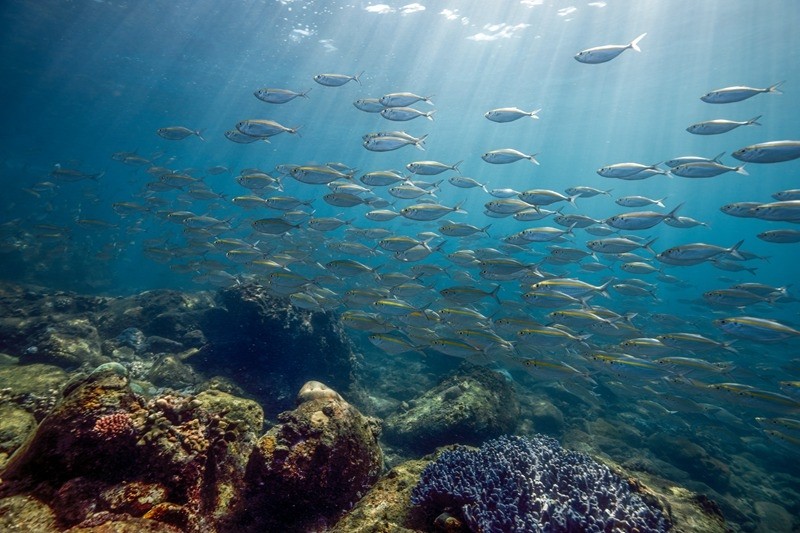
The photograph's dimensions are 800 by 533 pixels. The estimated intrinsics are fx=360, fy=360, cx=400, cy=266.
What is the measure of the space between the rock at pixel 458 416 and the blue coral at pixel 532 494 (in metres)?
3.28

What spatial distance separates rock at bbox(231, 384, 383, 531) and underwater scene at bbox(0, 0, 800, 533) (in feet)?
0.07

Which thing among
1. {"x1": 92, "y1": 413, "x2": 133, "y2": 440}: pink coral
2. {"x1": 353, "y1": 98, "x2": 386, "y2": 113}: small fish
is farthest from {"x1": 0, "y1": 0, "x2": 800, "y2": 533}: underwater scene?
{"x1": 353, "y1": 98, "x2": 386, "y2": 113}: small fish

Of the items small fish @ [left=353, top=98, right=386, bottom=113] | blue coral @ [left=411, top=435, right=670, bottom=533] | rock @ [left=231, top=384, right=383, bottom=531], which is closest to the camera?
blue coral @ [left=411, top=435, right=670, bottom=533]

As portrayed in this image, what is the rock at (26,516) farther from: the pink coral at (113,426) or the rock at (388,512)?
the rock at (388,512)

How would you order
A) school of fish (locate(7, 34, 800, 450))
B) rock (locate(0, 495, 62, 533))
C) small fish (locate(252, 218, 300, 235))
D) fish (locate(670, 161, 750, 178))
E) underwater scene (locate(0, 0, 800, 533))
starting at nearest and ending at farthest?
rock (locate(0, 495, 62, 533)), underwater scene (locate(0, 0, 800, 533)), school of fish (locate(7, 34, 800, 450)), fish (locate(670, 161, 750, 178)), small fish (locate(252, 218, 300, 235))

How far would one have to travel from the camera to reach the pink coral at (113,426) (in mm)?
2432

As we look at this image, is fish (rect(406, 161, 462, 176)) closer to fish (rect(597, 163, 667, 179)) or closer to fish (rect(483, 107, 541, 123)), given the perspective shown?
fish (rect(483, 107, 541, 123))

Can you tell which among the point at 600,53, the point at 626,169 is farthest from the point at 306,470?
the point at 600,53

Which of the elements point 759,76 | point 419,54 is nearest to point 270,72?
point 419,54

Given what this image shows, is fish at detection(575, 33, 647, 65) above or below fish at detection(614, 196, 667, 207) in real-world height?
above

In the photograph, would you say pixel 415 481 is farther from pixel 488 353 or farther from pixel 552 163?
pixel 552 163

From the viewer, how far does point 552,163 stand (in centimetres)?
7088

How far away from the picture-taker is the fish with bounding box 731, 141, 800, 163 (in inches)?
239

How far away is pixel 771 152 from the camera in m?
6.24
